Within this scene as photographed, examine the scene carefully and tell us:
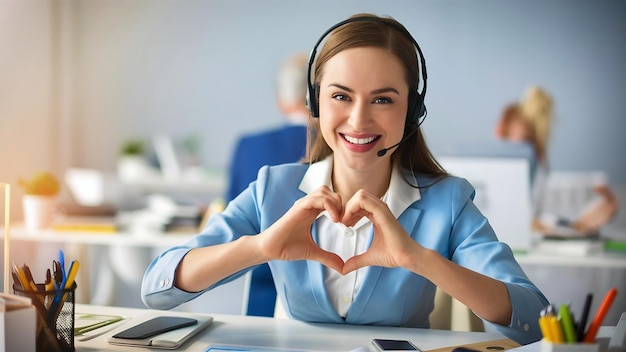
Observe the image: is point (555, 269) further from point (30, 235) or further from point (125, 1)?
point (125, 1)

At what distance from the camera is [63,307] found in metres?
1.07

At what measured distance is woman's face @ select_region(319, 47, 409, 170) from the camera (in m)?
1.25

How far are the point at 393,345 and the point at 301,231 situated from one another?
25 centimetres

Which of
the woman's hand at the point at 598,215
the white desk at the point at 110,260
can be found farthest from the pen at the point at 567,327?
the woman's hand at the point at 598,215

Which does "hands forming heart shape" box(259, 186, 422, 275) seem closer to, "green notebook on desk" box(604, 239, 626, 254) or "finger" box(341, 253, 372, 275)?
"finger" box(341, 253, 372, 275)

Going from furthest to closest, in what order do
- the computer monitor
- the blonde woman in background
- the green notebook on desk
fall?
the blonde woman in background, the green notebook on desk, the computer monitor

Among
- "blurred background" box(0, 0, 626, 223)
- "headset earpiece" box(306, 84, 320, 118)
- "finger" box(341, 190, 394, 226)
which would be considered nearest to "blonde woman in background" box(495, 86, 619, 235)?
"blurred background" box(0, 0, 626, 223)

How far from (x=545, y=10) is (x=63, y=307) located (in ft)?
13.6

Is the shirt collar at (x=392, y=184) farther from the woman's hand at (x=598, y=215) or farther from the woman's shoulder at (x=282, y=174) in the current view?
the woman's hand at (x=598, y=215)

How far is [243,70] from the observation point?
15.8 feet

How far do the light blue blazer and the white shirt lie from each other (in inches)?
0.8

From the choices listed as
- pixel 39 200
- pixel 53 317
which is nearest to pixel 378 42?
pixel 53 317

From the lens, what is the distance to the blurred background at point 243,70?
14.9 feet

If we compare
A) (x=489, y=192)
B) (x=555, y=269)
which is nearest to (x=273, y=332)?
(x=489, y=192)
